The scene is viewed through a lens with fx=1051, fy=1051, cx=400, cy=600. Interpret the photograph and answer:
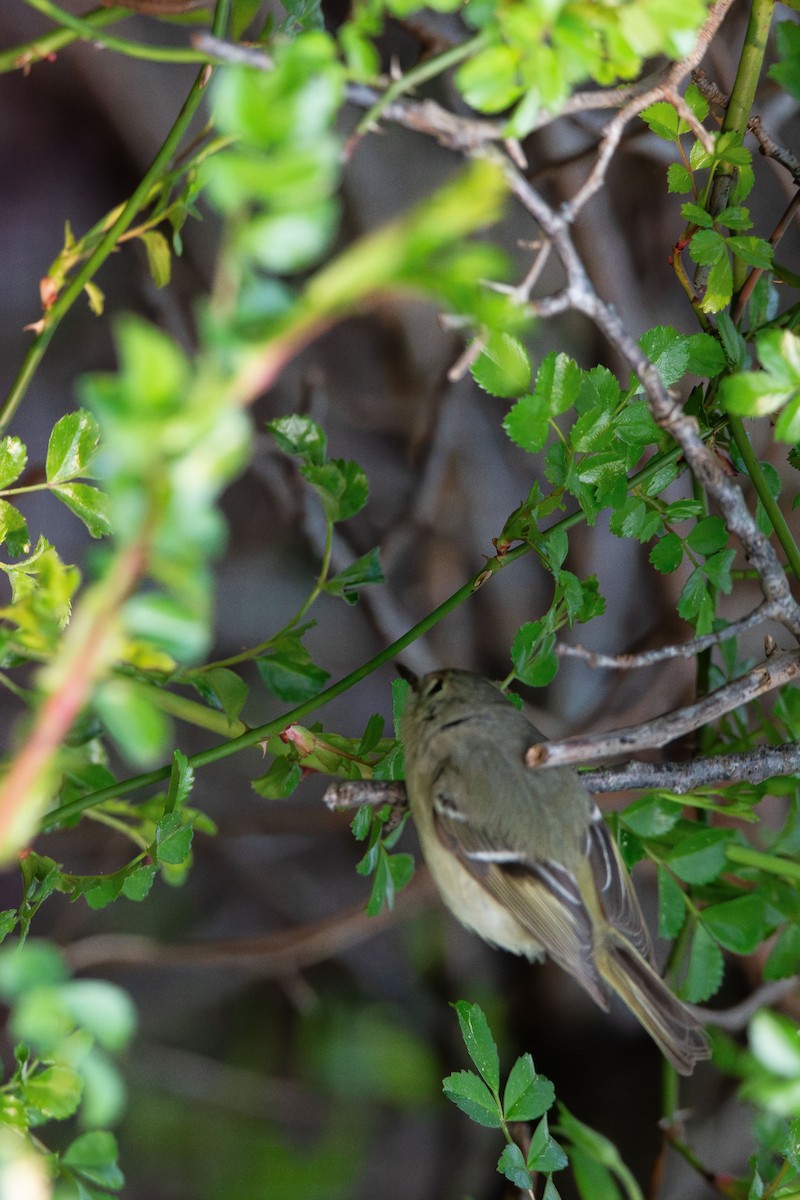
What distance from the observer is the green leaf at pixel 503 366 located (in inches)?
30.7

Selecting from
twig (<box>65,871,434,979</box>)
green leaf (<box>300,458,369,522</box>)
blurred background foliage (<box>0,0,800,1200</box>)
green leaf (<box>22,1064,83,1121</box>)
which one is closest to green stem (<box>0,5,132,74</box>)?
green leaf (<box>300,458,369,522</box>)

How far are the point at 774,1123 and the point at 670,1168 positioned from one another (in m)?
1.40

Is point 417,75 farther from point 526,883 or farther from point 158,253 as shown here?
point 526,883

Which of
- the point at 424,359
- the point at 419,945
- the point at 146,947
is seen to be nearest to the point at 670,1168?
the point at 419,945

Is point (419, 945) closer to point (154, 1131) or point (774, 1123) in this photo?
point (154, 1131)

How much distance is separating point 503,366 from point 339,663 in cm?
173

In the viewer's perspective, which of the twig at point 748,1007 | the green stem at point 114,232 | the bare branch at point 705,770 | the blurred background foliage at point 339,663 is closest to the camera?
the green stem at point 114,232

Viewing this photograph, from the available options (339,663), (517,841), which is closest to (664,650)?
(517,841)

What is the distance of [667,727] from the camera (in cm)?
80

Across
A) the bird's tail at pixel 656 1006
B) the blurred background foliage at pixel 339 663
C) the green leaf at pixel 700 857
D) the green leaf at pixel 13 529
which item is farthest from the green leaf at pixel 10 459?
the blurred background foliage at pixel 339 663

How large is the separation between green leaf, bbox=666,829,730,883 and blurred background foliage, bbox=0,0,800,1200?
1080mm

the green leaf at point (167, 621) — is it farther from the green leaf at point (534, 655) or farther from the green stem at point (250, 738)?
the green leaf at point (534, 655)

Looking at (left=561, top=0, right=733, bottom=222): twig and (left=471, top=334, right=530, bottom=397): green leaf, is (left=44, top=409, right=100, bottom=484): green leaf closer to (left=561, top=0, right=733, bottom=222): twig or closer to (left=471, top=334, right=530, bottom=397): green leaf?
(left=471, top=334, right=530, bottom=397): green leaf

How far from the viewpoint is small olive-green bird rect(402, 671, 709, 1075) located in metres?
1.13
